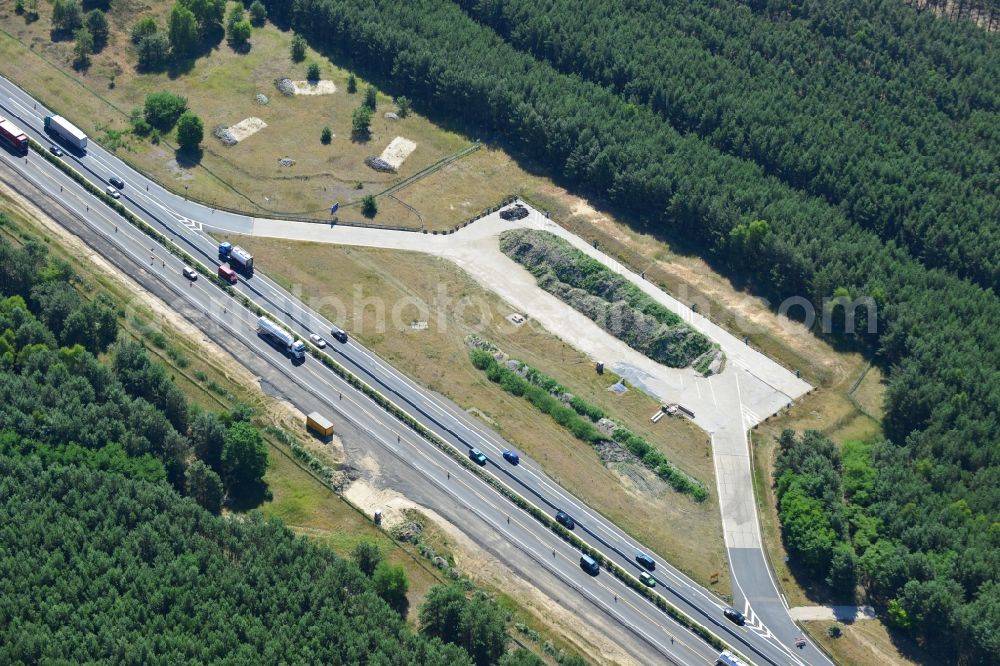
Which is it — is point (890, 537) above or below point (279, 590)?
above

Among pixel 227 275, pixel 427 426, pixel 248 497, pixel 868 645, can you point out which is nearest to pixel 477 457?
pixel 427 426

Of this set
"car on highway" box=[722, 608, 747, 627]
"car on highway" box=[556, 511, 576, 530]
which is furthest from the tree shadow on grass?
"car on highway" box=[722, 608, 747, 627]

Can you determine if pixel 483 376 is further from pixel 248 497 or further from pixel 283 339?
pixel 248 497

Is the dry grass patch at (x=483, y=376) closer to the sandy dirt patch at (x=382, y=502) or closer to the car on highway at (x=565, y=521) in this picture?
the car on highway at (x=565, y=521)

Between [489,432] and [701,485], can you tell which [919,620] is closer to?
[701,485]

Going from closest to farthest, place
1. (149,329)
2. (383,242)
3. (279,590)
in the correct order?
1. (279,590)
2. (149,329)
3. (383,242)

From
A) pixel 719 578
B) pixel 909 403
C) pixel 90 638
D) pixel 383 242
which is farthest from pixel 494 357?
pixel 90 638

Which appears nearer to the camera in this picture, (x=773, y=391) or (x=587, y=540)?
(x=587, y=540)

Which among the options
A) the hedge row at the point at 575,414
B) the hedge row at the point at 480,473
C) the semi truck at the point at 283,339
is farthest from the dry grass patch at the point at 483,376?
the semi truck at the point at 283,339
